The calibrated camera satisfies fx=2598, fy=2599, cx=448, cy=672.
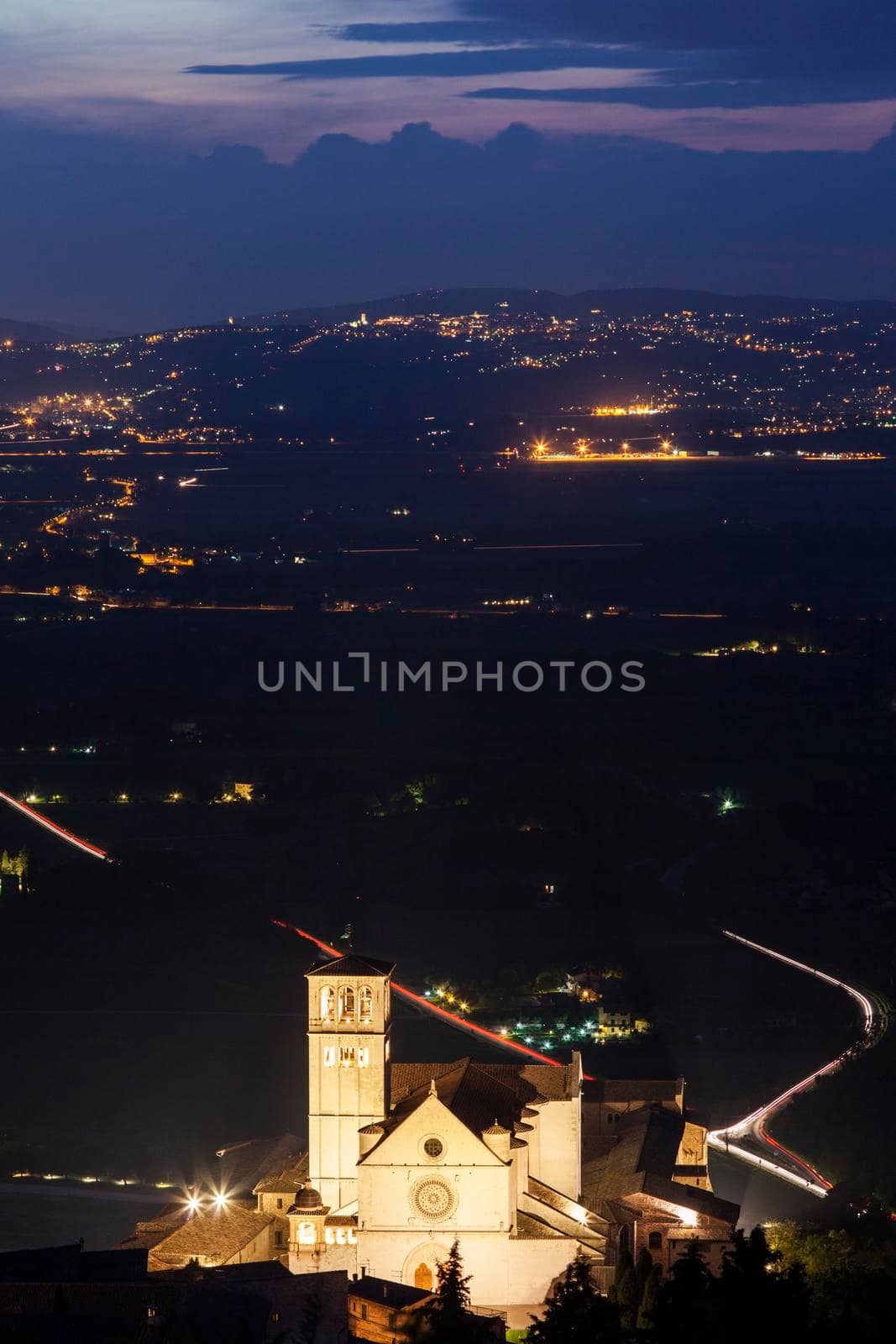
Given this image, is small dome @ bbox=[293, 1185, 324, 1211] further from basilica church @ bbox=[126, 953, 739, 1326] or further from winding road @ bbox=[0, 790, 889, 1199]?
winding road @ bbox=[0, 790, 889, 1199]

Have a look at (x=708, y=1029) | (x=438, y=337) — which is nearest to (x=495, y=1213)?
(x=708, y=1029)

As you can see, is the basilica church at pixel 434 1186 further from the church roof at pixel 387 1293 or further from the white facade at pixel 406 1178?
the church roof at pixel 387 1293

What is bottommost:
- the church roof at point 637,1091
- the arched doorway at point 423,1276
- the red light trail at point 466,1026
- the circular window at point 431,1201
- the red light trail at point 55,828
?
the arched doorway at point 423,1276

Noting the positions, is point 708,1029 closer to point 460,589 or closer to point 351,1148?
point 351,1148

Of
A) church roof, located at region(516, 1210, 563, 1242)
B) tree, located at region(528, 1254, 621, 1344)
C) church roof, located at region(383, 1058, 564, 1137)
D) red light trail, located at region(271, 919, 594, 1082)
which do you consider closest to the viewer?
tree, located at region(528, 1254, 621, 1344)

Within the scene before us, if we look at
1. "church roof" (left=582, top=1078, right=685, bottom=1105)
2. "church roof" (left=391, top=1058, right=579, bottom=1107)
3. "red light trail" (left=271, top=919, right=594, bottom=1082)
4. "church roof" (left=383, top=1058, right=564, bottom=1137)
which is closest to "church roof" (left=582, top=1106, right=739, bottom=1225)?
"church roof" (left=582, top=1078, right=685, bottom=1105)

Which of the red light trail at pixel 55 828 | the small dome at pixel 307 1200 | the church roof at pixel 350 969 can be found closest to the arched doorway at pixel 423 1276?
the small dome at pixel 307 1200

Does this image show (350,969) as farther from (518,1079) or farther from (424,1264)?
(424,1264)
